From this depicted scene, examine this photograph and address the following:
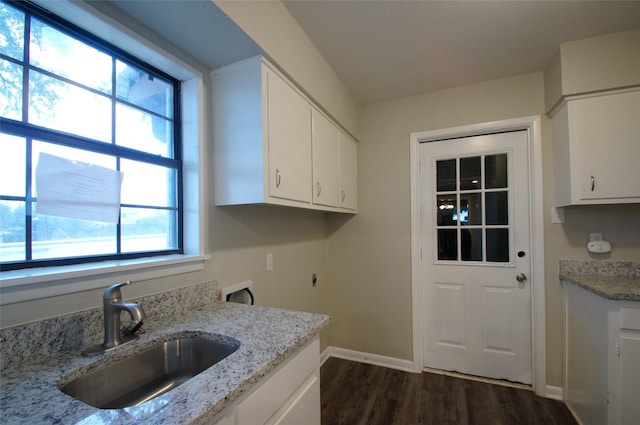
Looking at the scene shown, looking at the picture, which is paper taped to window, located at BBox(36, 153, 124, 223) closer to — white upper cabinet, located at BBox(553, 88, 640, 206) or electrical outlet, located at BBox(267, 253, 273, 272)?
electrical outlet, located at BBox(267, 253, 273, 272)

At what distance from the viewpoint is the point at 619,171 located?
69.3 inches

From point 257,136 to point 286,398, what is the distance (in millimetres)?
1131

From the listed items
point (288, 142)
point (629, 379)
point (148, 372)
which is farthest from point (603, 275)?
point (148, 372)

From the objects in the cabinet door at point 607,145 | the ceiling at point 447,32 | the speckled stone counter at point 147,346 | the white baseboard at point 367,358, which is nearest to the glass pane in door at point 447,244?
the cabinet door at point 607,145

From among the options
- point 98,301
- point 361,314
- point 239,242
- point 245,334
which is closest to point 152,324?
point 98,301

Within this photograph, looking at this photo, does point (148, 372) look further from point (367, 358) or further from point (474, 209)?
point (474, 209)

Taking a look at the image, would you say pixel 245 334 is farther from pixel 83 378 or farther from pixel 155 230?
pixel 155 230

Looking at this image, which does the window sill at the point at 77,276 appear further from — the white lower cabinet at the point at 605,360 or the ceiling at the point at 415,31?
the white lower cabinet at the point at 605,360

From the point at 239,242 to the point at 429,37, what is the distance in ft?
5.71

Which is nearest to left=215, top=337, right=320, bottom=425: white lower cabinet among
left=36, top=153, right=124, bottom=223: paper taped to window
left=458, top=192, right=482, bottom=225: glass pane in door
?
left=36, top=153, right=124, bottom=223: paper taped to window

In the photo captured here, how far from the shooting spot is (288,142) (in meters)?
1.57

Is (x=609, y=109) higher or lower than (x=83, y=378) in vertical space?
higher

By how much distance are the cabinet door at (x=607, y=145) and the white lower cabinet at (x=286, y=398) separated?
2.05 meters

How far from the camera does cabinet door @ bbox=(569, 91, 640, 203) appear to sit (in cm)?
174
